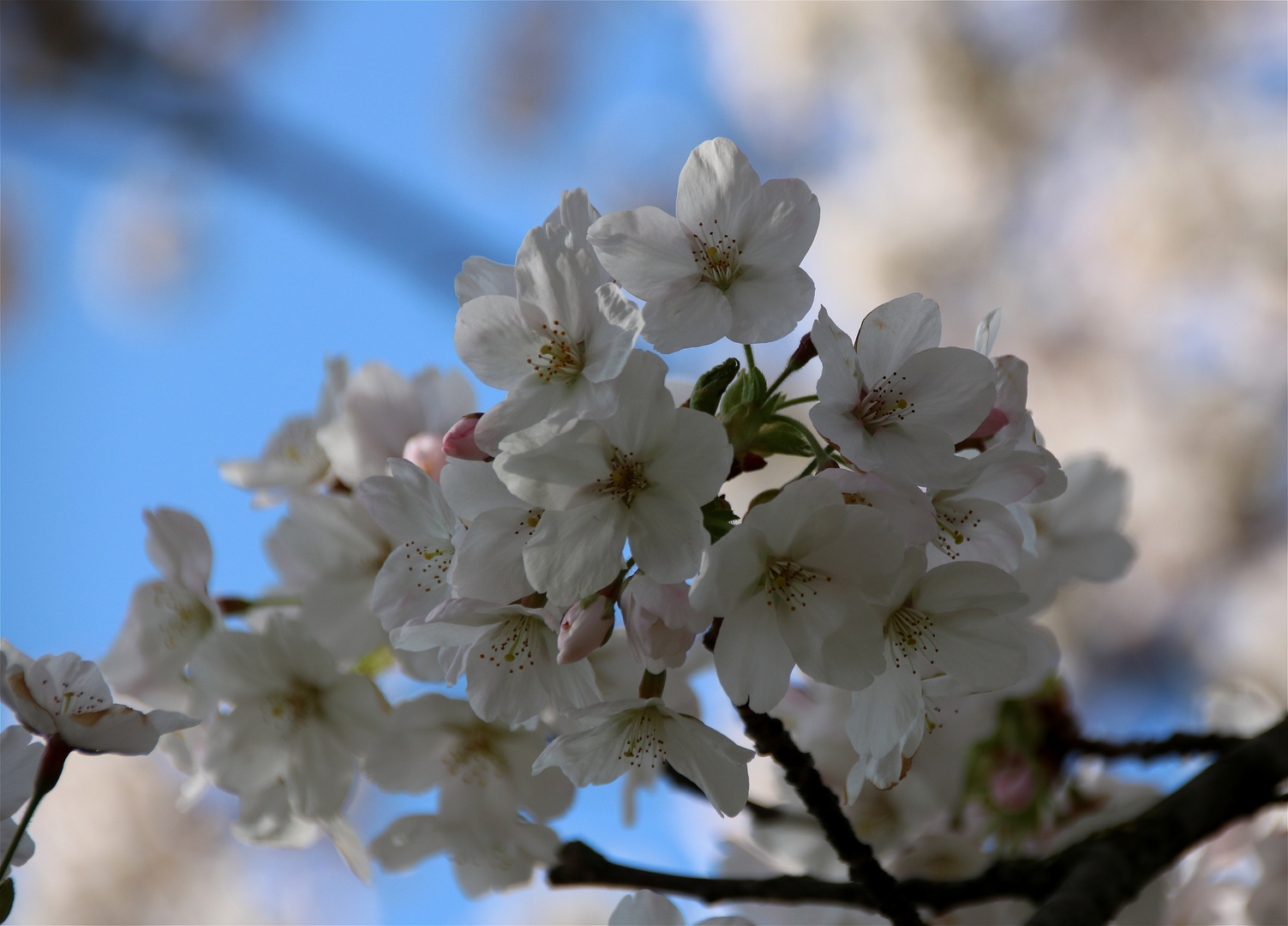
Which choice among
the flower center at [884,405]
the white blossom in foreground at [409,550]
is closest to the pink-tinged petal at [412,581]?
the white blossom in foreground at [409,550]

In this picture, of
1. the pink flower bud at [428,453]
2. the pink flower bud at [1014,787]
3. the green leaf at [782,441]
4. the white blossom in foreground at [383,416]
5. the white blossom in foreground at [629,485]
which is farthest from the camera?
the pink flower bud at [1014,787]

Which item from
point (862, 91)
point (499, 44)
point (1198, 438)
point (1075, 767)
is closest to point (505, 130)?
point (499, 44)

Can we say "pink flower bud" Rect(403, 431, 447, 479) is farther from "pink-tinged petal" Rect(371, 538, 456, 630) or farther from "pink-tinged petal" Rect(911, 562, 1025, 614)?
"pink-tinged petal" Rect(911, 562, 1025, 614)

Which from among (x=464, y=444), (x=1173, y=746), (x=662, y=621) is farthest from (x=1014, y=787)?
(x=464, y=444)

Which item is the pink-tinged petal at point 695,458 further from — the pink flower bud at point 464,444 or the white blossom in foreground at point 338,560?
the white blossom in foreground at point 338,560

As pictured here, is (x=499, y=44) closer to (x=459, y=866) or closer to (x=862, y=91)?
(x=862, y=91)

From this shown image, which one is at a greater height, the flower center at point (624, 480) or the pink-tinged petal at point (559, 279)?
the pink-tinged petal at point (559, 279)

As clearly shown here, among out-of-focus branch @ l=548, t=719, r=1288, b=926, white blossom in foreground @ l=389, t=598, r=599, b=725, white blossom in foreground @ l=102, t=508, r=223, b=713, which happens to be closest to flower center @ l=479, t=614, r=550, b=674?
white blossom in foreground @ l=389, t=598, r=599, b=725

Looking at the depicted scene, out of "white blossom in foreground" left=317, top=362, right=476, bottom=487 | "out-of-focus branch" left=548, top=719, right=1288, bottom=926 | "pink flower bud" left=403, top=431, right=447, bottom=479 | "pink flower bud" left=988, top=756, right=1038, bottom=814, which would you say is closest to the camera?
"out-of-focus branch" left=548, top=719, right=1288, bottom=926
